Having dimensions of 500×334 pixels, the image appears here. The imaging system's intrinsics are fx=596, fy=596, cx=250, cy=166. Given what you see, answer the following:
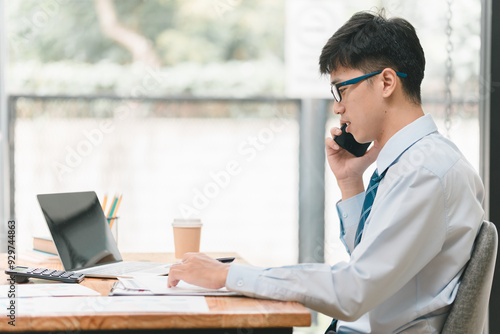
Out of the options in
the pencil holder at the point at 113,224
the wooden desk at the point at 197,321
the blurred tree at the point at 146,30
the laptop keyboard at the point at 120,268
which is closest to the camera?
the wooden desk at the point at 197,321

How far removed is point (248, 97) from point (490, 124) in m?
1.05

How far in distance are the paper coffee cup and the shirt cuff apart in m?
0.57

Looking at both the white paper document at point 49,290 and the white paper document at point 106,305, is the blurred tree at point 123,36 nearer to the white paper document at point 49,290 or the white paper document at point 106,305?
the white paper document at point 49,290

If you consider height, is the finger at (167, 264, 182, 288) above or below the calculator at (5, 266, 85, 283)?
above

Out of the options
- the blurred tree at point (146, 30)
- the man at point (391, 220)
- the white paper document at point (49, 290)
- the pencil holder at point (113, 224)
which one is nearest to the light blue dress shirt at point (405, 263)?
the man at point (391, 220)

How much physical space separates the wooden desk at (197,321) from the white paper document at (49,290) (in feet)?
0.44

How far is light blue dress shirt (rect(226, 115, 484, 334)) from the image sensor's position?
1.13 m

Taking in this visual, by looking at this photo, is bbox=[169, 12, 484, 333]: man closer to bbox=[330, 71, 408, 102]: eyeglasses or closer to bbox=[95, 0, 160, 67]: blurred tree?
bbox=[330, 71, 408, 102]: eyeglasses

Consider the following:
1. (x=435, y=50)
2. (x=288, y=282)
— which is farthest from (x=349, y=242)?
(x=435, y=50)

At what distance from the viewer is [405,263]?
45.0 inches

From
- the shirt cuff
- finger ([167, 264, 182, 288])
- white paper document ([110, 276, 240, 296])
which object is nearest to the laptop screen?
white paper document ([110, 276, 240, 296])

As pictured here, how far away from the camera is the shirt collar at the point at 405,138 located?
1.33 metres

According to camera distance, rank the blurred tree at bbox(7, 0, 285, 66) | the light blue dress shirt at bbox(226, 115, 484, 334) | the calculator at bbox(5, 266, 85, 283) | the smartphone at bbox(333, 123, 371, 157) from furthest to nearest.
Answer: the blurred tree at bbox(7, 0, 285, 66), the smartphone at bbox(333, 123, 371, 157), the calculator at bbox(5, 266, 85, 283), the light blue dress shirt at bbox(226, 115, 484, 334)

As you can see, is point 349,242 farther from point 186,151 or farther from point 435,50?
point 435,50
